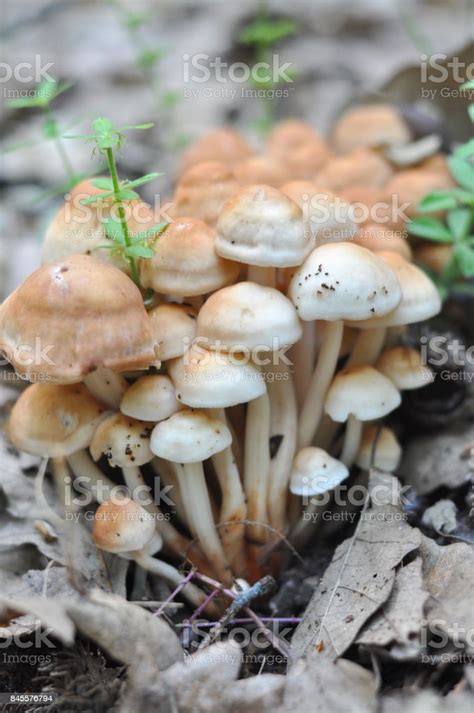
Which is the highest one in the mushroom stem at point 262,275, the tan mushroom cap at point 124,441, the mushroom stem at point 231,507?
the mushroom stem at point 262,275

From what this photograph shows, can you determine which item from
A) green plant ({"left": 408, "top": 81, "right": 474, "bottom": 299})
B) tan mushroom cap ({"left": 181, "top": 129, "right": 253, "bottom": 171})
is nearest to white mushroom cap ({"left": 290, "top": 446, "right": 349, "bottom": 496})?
green plant ({"left": 408, "top": 81, "right": 474, "bottom": 299})

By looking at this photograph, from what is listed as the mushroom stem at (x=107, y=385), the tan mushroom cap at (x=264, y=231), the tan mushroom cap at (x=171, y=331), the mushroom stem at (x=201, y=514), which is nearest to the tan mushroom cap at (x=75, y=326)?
the tan mushroom cap at (x=171, y=331)

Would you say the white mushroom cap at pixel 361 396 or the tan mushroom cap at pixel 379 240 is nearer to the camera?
the white mushroom cap at pixel 361 396

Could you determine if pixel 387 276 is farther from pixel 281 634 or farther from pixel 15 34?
pixel 15 34

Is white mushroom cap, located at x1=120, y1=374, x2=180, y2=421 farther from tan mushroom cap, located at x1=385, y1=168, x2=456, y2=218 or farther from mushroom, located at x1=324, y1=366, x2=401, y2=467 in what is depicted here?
tan mushroom cap, located at x1=385, y1=168, x2=456, y2=218

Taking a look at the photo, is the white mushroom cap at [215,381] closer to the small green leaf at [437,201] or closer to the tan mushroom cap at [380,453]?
the tan mushroom cap at [380,453]

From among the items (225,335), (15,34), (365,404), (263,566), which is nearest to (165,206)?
(225,335)

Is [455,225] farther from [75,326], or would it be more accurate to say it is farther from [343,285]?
[75,326]

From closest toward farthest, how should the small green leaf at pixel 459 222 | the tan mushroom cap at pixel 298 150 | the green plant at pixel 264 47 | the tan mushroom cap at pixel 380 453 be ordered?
1. the tan mushroom cap at pixel 380 453
2. the small green leaf at pixel 459 222
3. the tan mushroom cap at pixel 298 150
4. the green plant at pixel 264 47
